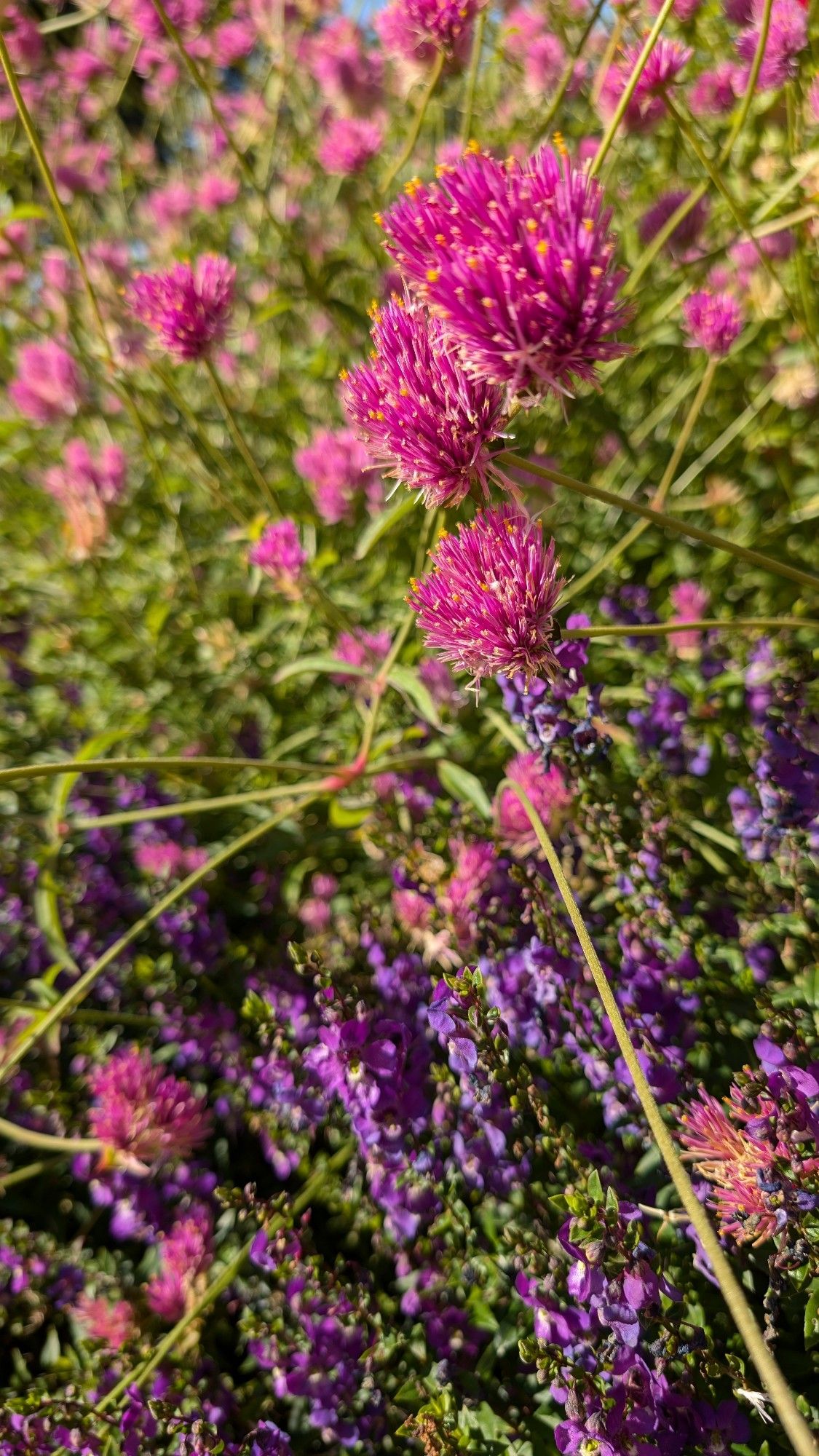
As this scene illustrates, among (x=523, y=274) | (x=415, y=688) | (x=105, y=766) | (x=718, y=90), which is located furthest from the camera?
(x=718, y=90)

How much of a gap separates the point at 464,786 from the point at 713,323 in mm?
922

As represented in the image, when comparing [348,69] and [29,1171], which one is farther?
[348,69]

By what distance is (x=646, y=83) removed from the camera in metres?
1.41

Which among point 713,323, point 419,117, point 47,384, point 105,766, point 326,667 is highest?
point 47,384

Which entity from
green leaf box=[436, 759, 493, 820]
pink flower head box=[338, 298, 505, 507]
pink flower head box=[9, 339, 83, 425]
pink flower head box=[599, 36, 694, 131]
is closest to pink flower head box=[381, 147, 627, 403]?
pink flower head box=[338, 298, 505, 507]

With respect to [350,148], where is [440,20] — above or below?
below

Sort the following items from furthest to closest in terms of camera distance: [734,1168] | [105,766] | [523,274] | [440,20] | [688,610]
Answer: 1. [688,610]
2. [440,20]
3. [105,766]
4. [734,1168]
5. [523,274]

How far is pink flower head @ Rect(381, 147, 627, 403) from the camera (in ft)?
2.53

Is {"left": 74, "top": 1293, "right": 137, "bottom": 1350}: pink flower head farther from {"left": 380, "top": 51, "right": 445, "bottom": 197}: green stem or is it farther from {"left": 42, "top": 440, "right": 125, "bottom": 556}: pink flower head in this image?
{"left": 380, "top": 51, "right": 445, "bottom": 197}: green stem

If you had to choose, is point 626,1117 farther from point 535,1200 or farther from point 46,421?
point 46,421

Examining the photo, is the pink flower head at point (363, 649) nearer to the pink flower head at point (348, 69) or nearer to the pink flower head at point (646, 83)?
the pink flower head at point (646, 83)

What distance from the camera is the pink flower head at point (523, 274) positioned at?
2.53ft

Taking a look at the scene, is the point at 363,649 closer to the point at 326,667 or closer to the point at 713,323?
the point at 326,667

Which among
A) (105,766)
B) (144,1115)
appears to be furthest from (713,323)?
(144,1115)
